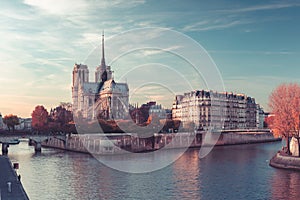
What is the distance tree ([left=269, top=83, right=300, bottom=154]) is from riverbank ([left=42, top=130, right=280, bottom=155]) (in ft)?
86.1

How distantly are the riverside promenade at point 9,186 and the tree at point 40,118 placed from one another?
201ft

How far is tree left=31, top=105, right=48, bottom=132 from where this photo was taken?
98631mm

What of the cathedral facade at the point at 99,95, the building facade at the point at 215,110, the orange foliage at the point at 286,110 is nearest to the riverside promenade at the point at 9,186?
the orange foliage at the point at 286,110

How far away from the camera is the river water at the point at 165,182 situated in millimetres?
33875

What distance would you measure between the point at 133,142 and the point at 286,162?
32363 millimetres

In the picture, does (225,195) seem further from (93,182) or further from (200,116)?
(200,116)

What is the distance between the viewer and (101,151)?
6606cm

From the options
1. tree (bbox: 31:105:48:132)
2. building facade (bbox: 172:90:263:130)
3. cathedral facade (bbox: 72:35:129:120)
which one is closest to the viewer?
tree (bbox: 31:105:48:132)

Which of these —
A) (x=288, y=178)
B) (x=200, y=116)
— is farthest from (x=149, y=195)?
(x=200, y=116)

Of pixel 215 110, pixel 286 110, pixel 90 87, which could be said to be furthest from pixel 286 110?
pixel 90 87

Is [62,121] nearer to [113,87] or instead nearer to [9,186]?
[113,87]

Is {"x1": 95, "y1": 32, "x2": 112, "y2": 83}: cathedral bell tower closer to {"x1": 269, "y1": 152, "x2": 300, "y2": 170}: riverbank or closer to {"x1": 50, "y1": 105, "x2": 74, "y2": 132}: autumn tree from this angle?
{"x1": 50, "y1": 105, "x2": 74, "y2": 132}: autumn tree

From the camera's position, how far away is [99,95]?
145500 millimetres

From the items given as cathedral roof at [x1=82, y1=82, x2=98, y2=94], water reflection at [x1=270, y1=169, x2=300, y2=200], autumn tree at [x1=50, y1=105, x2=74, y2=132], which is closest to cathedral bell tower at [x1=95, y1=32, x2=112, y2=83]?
cathedral roof at [x1=82, y1=82, x2=98, y2=94]
